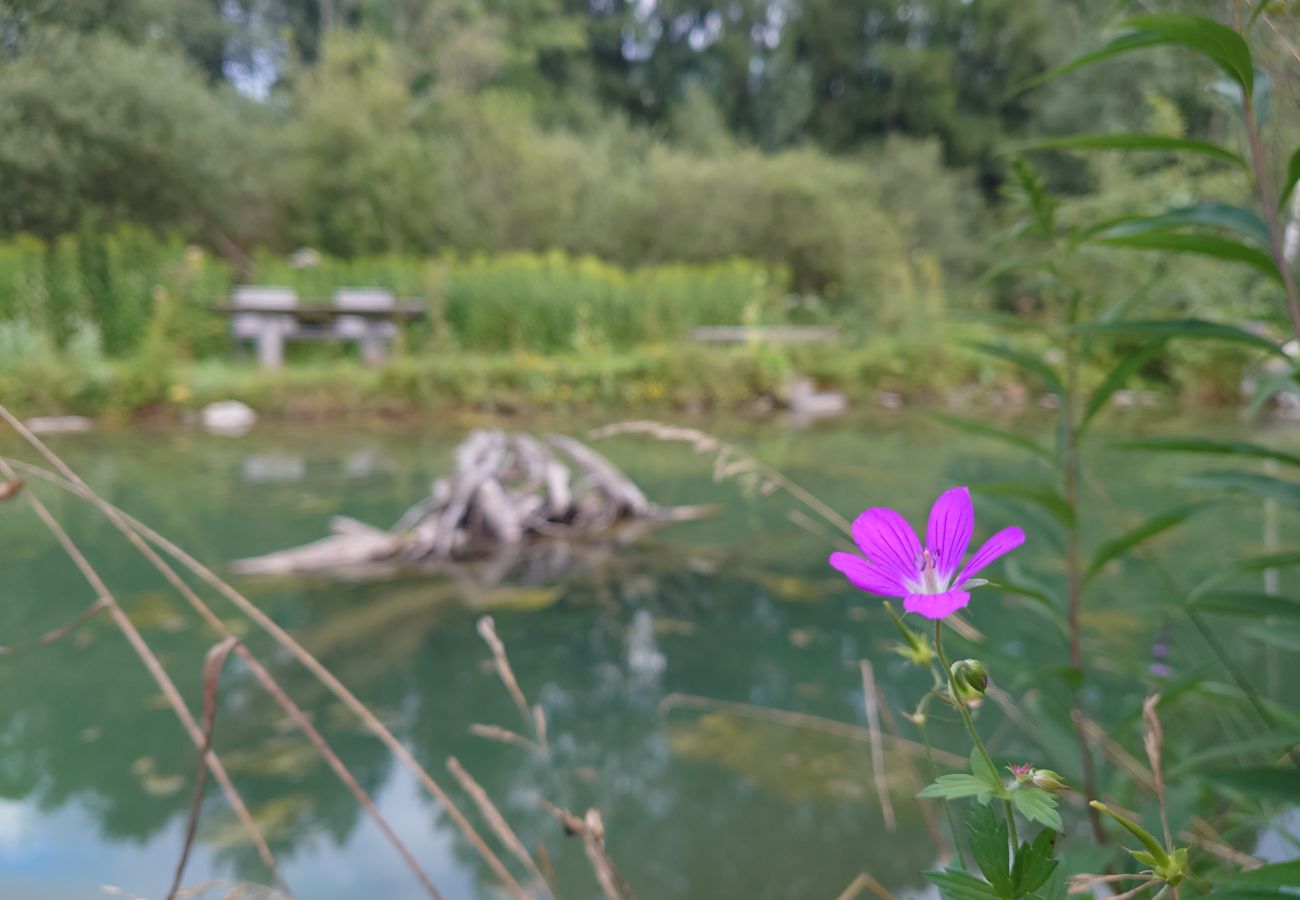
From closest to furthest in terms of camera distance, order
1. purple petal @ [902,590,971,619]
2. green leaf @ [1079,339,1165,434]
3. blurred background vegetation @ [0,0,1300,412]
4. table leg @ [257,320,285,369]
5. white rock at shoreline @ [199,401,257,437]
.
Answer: purple petal @ [902,590,971,619]
green leaf @ [1079,339,1165,434]
white rock at shoreline @ [199,401,257,437]
blurred background vegetation @ [0,0,1300,412]
table leg @ [257,320,285,369]

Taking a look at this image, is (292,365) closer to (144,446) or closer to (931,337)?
(144,446)

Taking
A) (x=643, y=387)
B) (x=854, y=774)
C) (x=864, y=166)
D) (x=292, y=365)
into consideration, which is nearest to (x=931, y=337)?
(x=643, y=387)

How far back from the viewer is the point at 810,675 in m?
1.50

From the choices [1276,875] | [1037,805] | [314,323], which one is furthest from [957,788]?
[314,323]

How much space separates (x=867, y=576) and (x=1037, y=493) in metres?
0.60

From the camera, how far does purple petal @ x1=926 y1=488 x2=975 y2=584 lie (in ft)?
0.91

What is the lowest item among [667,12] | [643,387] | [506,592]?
[643,387]

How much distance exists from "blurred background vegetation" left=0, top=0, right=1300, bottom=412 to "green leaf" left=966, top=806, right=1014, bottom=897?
0.32m

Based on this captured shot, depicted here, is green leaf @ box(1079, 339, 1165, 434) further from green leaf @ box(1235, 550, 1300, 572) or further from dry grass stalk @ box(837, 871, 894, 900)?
dry grass stalk @ box(837, 871, 894, 900)

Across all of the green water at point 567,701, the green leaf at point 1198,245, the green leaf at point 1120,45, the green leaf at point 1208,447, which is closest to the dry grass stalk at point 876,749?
the green water at point 567,701

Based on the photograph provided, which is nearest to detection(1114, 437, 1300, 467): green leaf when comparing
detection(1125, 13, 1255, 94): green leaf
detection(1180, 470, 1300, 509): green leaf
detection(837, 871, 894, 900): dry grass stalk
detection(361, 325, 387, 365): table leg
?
detection(1180, 470, 1300, 509): green leaf

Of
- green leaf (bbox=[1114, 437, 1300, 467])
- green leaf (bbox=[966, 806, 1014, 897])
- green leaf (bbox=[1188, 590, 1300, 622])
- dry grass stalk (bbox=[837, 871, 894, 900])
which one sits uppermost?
green leaf (bbox=[1114, 437, 1300, 467])

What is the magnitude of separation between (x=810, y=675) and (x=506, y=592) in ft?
2.63

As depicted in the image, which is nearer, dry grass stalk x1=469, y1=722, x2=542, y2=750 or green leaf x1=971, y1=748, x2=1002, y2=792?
green leaf x1=971, y1=748, x2=1002, y2=792
